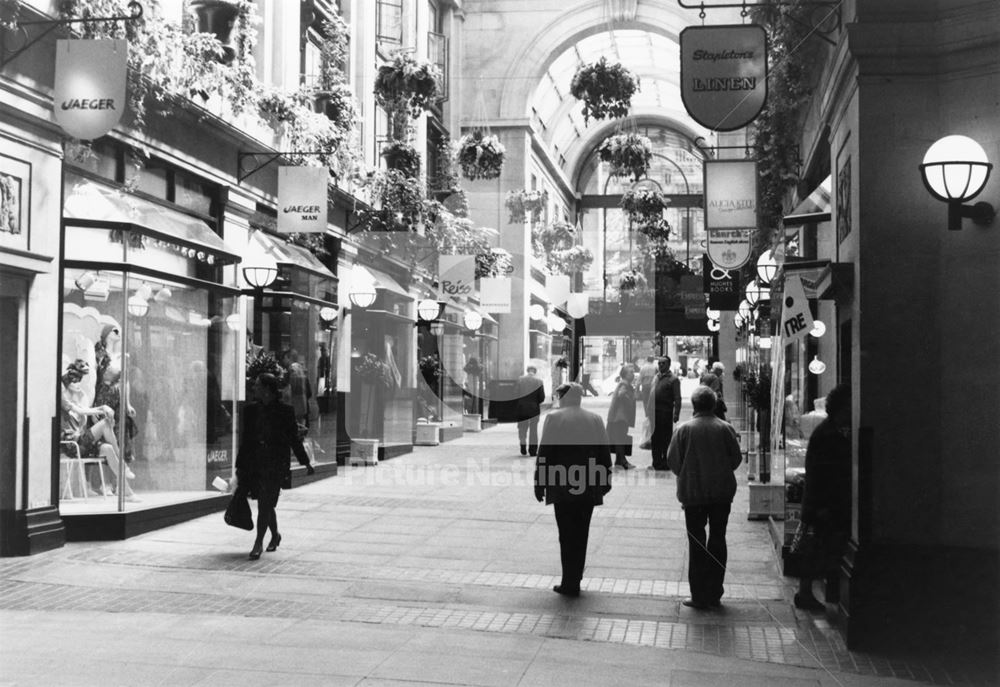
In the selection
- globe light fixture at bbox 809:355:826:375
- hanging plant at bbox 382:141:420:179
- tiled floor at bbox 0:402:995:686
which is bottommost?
tiled floor at bbox 0:402:995:686

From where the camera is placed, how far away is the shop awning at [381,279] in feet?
74.8

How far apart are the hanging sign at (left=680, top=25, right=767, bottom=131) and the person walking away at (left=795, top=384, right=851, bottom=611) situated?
3.68 metres

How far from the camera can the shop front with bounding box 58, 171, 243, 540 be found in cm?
1175

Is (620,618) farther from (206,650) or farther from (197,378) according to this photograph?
(197,378)

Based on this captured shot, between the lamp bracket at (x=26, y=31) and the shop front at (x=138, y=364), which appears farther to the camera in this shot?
the shop front at (x=138, y=364)

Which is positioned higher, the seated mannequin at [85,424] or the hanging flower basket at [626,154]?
the hanging flower basket at [626,154]

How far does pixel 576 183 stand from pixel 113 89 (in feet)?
157

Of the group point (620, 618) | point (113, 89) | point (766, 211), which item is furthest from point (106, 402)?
point (766, 211)

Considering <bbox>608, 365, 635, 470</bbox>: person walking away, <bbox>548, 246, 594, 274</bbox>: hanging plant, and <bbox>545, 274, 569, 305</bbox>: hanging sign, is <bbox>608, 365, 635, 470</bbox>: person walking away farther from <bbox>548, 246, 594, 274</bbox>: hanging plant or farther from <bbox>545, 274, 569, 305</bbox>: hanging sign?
<bbox>545, 274, 569, 305</bbox>: hanging sign

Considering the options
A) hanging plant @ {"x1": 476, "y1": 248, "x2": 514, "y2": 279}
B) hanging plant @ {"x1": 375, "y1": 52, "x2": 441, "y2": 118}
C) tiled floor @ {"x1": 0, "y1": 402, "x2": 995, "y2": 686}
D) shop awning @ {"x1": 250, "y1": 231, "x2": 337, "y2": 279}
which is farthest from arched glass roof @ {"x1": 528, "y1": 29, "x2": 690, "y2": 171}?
tiled floor @ {"x1": 0, "y1": 402, "x2": 995, "y2": 686}

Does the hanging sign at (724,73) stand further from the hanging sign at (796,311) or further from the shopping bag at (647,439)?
the shopping bag at (647,439)

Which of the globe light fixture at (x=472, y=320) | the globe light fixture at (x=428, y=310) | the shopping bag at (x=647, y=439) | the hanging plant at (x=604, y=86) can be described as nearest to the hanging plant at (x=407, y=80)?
the hanging plant at (x=604, y=86)

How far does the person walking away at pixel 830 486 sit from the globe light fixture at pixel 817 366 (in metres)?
3.11

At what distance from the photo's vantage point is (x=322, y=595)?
9.19m
